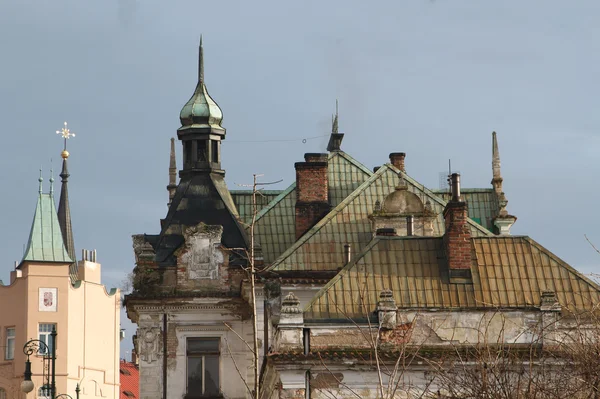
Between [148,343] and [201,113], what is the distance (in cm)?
954

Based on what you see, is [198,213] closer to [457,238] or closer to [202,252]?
[202,252]

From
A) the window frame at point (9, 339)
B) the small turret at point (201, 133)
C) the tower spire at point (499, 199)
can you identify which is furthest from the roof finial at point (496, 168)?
the window frame at point (9, 339)

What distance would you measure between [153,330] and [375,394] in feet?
43.0

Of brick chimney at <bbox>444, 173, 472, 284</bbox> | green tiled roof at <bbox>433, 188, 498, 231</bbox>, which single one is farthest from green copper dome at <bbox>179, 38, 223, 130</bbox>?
brick chimney at <bbox>444, 173, 472, 284</bbox>

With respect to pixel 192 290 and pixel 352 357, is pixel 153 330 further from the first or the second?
pixel 352 357

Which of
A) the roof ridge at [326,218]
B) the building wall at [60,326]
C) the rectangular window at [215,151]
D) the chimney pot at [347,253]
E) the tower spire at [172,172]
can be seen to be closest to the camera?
the chimney pot at [347,253]

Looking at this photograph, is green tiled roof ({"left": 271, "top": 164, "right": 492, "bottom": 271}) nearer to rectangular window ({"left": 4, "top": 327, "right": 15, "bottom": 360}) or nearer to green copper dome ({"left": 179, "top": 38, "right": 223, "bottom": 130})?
green copper dome ({"left": 179, "top": 38, "right": 223, "bottom": 130})

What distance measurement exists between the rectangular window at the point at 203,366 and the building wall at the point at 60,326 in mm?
57137

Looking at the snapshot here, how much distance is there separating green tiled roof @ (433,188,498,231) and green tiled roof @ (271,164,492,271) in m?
4.88

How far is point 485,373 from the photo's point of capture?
30906mm

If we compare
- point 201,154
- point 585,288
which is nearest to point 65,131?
point 201,154

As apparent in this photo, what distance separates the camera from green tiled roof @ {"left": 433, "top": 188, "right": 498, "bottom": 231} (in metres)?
63.3

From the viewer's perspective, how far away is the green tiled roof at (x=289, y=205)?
190 feet

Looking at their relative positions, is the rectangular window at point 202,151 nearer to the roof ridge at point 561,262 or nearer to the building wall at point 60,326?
the roof ridge at point 561,262
